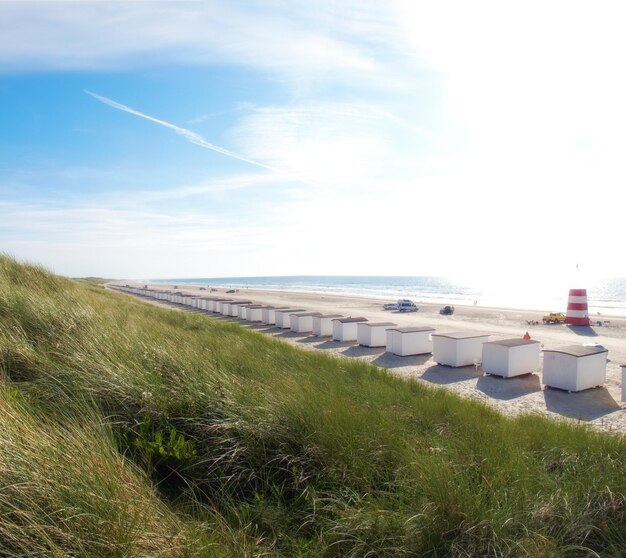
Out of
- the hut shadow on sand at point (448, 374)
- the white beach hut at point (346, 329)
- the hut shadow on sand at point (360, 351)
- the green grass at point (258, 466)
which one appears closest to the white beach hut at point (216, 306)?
the white beach hut at point (346, 329)

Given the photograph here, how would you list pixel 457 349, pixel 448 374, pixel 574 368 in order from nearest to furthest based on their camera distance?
pixel 574 368
pixel 448 374
pixel 457 349

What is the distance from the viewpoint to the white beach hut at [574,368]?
8.77 meters

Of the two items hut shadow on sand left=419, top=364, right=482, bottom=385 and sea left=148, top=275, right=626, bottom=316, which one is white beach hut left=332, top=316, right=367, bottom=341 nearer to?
hut shadow on sand left=419, top=364, right=482, bottom=385

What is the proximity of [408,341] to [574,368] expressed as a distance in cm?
473

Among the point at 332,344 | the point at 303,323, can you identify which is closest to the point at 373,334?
the point at 332,344

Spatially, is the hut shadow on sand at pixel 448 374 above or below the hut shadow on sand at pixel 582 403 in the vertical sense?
below

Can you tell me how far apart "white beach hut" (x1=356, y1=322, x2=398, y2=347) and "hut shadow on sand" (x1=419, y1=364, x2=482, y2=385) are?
3058mm

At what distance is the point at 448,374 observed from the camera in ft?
34.9

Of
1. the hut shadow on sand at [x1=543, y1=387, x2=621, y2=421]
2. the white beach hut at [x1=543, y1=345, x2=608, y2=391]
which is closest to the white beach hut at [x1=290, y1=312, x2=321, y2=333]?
the white beach hut at [x1=543, y1=345, x2=608, y2=391]

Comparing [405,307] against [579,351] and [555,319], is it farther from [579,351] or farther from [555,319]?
[579,351]

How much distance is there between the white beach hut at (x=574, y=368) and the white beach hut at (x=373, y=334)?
5.79m

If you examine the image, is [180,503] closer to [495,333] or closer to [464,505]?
[464,505]

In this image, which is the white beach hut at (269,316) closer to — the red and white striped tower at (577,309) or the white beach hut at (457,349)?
the white beach hut at (457,349)

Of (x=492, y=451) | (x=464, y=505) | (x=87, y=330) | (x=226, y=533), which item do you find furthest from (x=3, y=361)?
(x=492, y=451)
